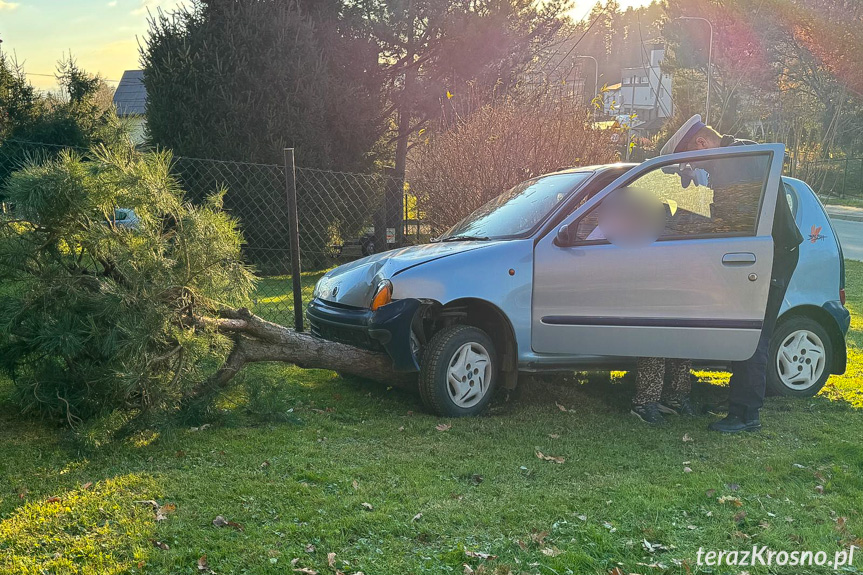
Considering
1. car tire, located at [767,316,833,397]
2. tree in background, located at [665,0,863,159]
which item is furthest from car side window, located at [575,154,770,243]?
tree in background, located at [665,0,863,159]

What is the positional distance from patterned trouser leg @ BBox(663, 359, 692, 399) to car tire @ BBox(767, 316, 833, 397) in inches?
31.7

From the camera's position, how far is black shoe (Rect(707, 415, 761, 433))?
519 centimetres

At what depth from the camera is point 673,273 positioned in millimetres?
5254

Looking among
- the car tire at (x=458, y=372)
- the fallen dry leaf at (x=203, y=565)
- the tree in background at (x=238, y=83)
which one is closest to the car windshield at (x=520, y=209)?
the car tire at (x=458, y=372)

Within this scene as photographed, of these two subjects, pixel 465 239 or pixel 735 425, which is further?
pixel 465 239

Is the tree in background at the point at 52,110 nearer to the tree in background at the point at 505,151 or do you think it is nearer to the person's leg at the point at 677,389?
the tree in background at the point at 505,151

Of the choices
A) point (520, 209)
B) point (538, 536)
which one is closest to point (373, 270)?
point (520, 209)

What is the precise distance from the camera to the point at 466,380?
5.39 m

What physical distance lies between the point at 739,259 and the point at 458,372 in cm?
215

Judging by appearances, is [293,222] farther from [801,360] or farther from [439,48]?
[439,48]

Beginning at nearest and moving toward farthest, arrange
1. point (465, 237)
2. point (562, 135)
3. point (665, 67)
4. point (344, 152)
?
point (465, 237), point (562, 135), point (344, 152), point (665, 67)

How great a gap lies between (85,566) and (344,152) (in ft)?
41.8

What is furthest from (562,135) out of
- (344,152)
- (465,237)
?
(344,152)

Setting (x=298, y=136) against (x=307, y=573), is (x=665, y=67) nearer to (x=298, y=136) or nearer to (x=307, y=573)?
(x=298, y=136)
